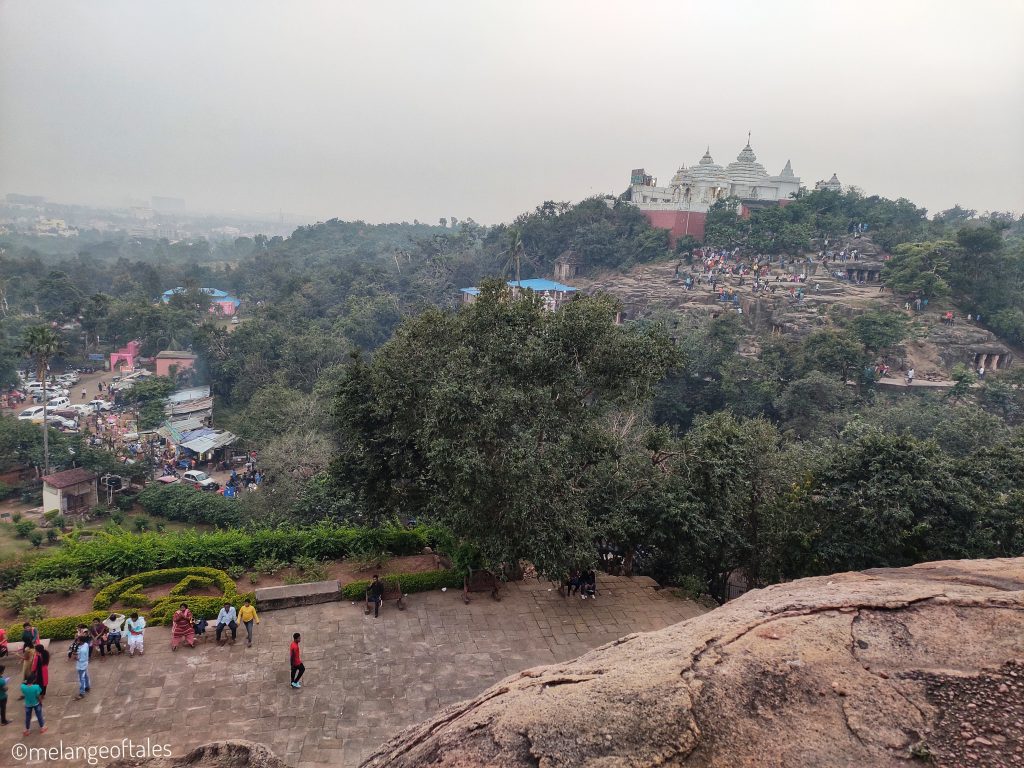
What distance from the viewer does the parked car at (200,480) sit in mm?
27359

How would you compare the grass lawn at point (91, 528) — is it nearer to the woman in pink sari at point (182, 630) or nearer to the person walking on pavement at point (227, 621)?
the woman in pink sari at point (182, 630)

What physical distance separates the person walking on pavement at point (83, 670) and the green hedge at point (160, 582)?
7.08 ft

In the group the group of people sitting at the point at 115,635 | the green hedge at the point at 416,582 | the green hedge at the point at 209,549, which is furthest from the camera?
the green hedge at the point at 209,549

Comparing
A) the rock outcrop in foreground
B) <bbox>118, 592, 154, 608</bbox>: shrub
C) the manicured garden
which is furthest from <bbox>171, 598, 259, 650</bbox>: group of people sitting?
the rock outcrop in foreground

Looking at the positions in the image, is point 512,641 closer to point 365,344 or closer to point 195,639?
point 195,639

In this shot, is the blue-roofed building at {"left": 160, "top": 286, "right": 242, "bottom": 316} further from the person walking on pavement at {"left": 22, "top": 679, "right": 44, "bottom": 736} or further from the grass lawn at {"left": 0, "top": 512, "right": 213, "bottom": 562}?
the person walking on pavement at {"left": 22, "top": 679, "right": 44, "bottom": 736}

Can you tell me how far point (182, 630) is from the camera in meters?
8.80

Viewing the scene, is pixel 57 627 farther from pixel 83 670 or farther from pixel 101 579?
pixel 83 670

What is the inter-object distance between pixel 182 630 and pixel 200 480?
21.2m

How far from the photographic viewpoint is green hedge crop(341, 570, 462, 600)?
1048 cm

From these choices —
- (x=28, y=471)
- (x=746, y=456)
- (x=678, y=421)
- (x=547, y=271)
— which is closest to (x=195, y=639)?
(x=746, y=456)

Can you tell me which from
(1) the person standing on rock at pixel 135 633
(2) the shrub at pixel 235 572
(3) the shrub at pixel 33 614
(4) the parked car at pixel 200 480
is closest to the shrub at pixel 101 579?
(3) the shrub at pixel 33 614

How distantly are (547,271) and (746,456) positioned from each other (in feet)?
153

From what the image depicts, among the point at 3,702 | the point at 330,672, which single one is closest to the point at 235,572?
the point at 330,672
